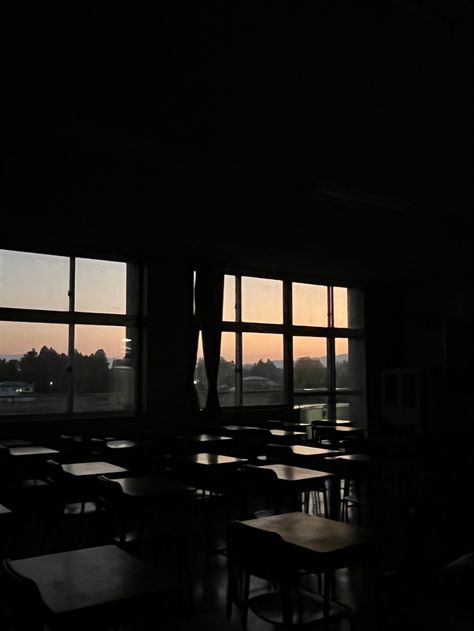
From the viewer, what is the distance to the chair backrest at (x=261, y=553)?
222 cm

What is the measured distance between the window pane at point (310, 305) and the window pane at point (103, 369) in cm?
332

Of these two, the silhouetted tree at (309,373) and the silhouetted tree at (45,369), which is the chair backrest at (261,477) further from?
the silhouetted tree at (309,373)

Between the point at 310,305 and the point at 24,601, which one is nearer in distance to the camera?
the point at 24,601

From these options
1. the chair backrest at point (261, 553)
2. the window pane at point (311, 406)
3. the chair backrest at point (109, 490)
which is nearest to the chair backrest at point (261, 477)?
the chair backrest at point (109, 490)

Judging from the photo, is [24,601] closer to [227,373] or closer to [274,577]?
[274,577]

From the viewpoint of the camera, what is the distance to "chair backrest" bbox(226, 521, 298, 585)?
2219 millimetres

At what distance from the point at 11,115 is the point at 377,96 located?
104 inches

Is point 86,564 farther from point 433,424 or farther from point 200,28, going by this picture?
point 433,424

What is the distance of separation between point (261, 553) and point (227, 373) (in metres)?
7.37

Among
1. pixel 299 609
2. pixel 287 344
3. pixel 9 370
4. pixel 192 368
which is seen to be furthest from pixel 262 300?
pixel 299 609

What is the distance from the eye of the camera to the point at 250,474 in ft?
13.6

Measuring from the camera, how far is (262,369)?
10078 millimetres

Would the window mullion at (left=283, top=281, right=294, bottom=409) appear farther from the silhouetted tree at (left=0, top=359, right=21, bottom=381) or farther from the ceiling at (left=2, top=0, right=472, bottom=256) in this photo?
the silhouetted tree at (left=0, top=359, right=21, bottom=381)

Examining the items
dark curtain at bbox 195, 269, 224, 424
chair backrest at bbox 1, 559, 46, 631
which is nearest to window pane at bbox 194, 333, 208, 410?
dark curtain at bbox 195, 269, 224, 424
